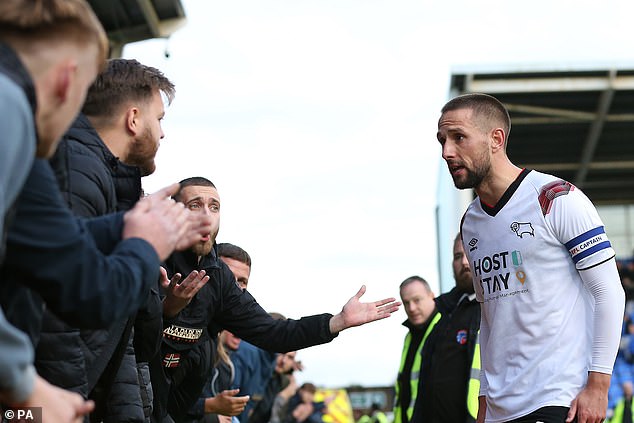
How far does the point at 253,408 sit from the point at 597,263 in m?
7.87

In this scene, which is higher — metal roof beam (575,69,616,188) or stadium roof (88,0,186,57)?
metal roof beam (575,69,616,188)

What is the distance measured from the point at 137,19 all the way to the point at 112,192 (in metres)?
12.0

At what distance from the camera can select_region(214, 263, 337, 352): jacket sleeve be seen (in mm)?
5258

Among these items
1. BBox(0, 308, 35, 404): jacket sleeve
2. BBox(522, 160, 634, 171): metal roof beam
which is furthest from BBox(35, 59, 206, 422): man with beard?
BBox(522, 160, 634, 171): metal roof beam

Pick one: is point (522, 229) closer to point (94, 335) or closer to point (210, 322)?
point (210, 322)

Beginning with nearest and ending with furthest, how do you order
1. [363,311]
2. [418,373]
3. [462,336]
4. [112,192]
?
[112,192] → [363,311] → [462,336] → [418,373]

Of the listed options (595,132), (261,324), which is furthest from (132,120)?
(595,132)

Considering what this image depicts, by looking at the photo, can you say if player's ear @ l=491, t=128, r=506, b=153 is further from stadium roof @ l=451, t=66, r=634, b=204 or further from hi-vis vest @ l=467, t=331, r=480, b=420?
stadium roof @ l=451, t=66, r=634, b=204

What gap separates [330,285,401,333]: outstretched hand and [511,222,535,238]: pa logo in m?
0.69

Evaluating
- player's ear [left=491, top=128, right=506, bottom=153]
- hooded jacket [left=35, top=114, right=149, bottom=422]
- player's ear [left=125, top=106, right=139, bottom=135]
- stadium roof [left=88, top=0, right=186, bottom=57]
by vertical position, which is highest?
stadium roof [left=88, top=0, right=186, bottom=57]

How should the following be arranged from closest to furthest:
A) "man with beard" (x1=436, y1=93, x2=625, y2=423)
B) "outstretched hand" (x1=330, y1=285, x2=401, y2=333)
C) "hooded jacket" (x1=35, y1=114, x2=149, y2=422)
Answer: "hooded jacket" (x1=35, y1=114, x2=149, y2=422) < "man with beard" (x1=436, y1=93, x2=625, y2=423) < "outstretched hand" (x1=330, y1=285, x2=401, y2=333)

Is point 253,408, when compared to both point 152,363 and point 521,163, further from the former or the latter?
point 521,163

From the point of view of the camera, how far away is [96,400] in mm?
4105

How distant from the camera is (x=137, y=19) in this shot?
50.3 ft
